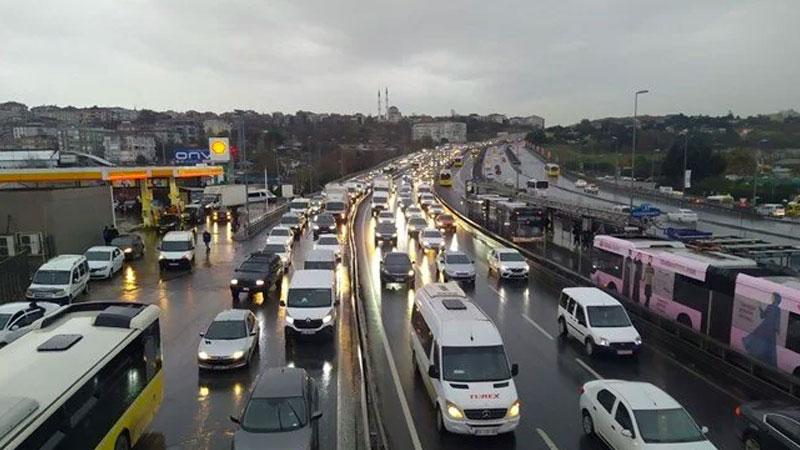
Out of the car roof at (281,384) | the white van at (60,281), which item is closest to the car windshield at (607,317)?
the car roof at (281,384)

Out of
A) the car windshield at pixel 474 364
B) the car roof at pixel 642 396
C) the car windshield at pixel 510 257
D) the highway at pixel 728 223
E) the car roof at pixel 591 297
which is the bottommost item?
the highway at pixel 728 223

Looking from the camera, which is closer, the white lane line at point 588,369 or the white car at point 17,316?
the white lane line at point 588,369

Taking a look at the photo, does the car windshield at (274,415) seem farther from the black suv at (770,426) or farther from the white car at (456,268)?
the white car at (456,268)

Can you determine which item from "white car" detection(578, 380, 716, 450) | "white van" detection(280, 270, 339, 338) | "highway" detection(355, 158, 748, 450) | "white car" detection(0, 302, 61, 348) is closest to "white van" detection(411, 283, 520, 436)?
"highway" detection(355, 158, 748, 450)

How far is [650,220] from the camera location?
115ft

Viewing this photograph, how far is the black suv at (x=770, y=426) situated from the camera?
1017 centimetres

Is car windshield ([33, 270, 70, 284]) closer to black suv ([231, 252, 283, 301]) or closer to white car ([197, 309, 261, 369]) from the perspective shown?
black suv ([231, 252, 283, 301])

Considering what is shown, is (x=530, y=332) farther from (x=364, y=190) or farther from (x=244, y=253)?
(x=364, y=190)

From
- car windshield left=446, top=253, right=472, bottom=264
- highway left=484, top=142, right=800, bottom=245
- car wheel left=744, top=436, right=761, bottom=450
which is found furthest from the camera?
highway left=484, top=142, right=800, bottom=245

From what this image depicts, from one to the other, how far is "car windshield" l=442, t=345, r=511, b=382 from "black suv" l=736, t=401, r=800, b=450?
15.0ft

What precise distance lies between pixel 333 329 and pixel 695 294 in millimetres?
11614

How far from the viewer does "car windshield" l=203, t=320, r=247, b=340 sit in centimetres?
1598

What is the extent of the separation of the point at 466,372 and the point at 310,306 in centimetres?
770

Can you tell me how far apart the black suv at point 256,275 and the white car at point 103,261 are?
7.48 meters
